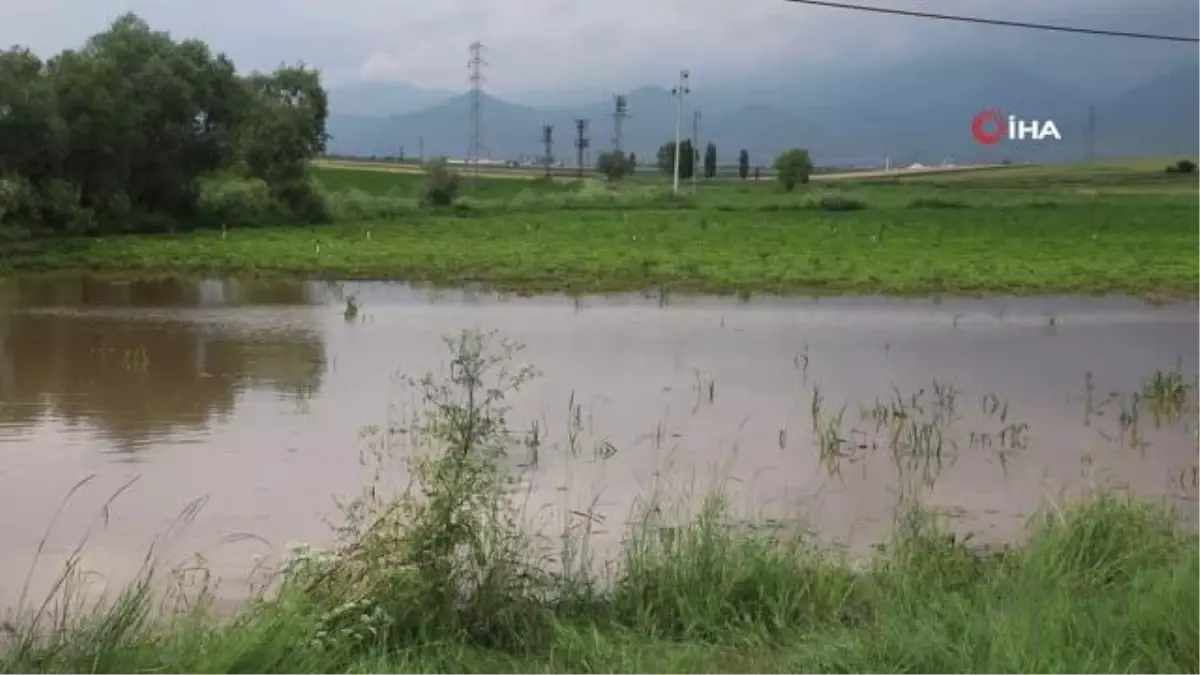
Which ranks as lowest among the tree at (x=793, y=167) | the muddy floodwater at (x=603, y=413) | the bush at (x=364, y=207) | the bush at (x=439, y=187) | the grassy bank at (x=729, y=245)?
the muddy floodwater at (x=603, y=413)

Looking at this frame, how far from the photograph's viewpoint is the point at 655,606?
584 cm

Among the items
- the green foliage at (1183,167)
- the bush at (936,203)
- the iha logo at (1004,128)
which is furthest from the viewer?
the green foliage at (1183,167)

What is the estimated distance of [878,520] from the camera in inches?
338

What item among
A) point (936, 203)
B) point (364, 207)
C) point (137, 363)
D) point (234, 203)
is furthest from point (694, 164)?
point (137, 363)

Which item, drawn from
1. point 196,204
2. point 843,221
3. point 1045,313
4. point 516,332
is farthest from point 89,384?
point 843,221

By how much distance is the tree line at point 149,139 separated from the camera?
2948 centimetres

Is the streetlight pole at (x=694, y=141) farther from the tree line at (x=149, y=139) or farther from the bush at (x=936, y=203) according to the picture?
the tree line at (x=149, y=139)

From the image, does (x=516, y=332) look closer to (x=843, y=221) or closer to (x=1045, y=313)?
(x=1045, y=313)

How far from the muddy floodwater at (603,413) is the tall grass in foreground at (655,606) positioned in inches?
61.0

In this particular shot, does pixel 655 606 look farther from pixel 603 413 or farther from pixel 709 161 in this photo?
pixel 709 161

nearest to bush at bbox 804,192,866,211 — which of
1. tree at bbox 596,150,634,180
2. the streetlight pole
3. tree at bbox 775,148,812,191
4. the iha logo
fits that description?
tree at bbox 775,148,812,191

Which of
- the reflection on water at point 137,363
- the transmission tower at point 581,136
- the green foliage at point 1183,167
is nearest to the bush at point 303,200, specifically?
the reflection on water at point 137,363

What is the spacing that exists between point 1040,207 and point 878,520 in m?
37.5

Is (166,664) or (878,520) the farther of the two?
(878,520)
